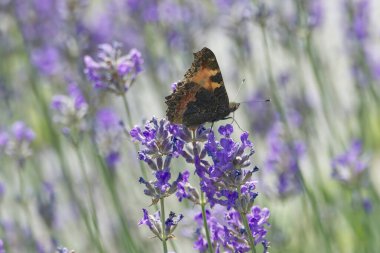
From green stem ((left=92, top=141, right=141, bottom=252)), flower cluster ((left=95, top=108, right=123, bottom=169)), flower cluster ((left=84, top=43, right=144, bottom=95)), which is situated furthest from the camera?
flower cluster ((left=95, top=108, right=123, bottom=169))

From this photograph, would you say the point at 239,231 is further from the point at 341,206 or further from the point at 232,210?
the point at 341,206

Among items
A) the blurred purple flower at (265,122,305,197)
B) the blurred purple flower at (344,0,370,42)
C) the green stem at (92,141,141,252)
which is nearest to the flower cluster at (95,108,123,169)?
the green stem at (92,141,141,252)

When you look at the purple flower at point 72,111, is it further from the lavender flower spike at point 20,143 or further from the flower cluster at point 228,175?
the flower cluster at point 228,175

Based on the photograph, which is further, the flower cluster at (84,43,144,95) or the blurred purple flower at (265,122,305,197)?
the blurred purple flower at (265,122,305,197)

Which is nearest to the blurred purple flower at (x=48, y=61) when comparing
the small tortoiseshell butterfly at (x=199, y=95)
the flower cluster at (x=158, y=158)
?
the small tortoiseshell butterfly at (x=199, y=95)

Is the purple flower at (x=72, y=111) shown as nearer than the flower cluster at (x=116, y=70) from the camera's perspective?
No

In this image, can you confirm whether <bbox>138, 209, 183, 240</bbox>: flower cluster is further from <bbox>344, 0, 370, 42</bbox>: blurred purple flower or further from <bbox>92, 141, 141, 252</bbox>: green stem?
<bbox>344, 0, 370, 42</bbox>: blurred purple flower

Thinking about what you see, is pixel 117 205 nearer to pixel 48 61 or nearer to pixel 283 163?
pixel 283 163

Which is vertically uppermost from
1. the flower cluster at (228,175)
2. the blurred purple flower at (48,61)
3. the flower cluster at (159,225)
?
the blurred purple flower at (48,61)
